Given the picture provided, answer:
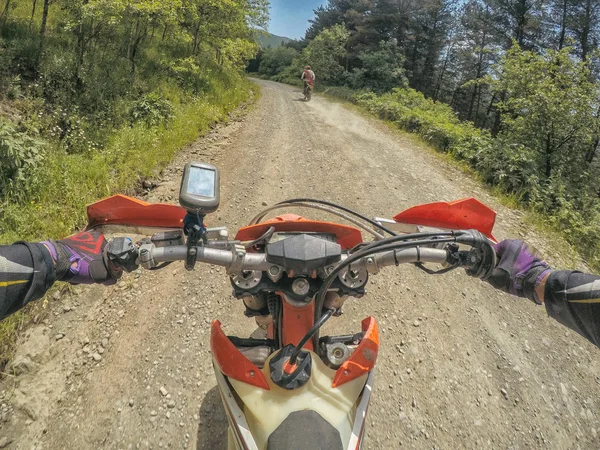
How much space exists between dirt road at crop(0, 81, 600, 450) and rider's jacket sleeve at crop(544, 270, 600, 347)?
2.03 m

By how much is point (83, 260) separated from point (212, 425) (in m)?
2.00

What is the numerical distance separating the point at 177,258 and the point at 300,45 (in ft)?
142

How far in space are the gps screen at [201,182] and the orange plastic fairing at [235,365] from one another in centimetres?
72

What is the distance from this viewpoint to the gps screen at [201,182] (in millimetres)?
1529

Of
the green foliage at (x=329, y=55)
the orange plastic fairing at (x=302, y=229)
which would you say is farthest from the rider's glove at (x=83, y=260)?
the green foliage at (x=329, y=55)

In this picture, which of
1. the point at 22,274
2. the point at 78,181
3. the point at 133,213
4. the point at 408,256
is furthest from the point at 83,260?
the point at 78,181

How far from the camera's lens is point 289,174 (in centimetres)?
718

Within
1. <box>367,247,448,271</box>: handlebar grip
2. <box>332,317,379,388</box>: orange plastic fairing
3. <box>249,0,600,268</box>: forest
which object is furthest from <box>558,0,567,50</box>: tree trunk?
<box>332,317,379,388</box>: orange plastic fairing

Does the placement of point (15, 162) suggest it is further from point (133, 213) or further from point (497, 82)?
point (497, 82)

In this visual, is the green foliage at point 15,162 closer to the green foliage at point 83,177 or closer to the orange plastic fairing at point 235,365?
the green foliage at point 83,177

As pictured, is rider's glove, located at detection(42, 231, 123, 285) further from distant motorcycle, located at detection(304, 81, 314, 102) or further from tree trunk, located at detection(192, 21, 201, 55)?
distant motorcycle, located at detection(304, 81, 314, 102)

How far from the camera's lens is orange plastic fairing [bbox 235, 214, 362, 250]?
5.62 feet

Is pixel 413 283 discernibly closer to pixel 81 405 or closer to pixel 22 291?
pixel 81 405

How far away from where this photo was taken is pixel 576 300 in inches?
54.0
